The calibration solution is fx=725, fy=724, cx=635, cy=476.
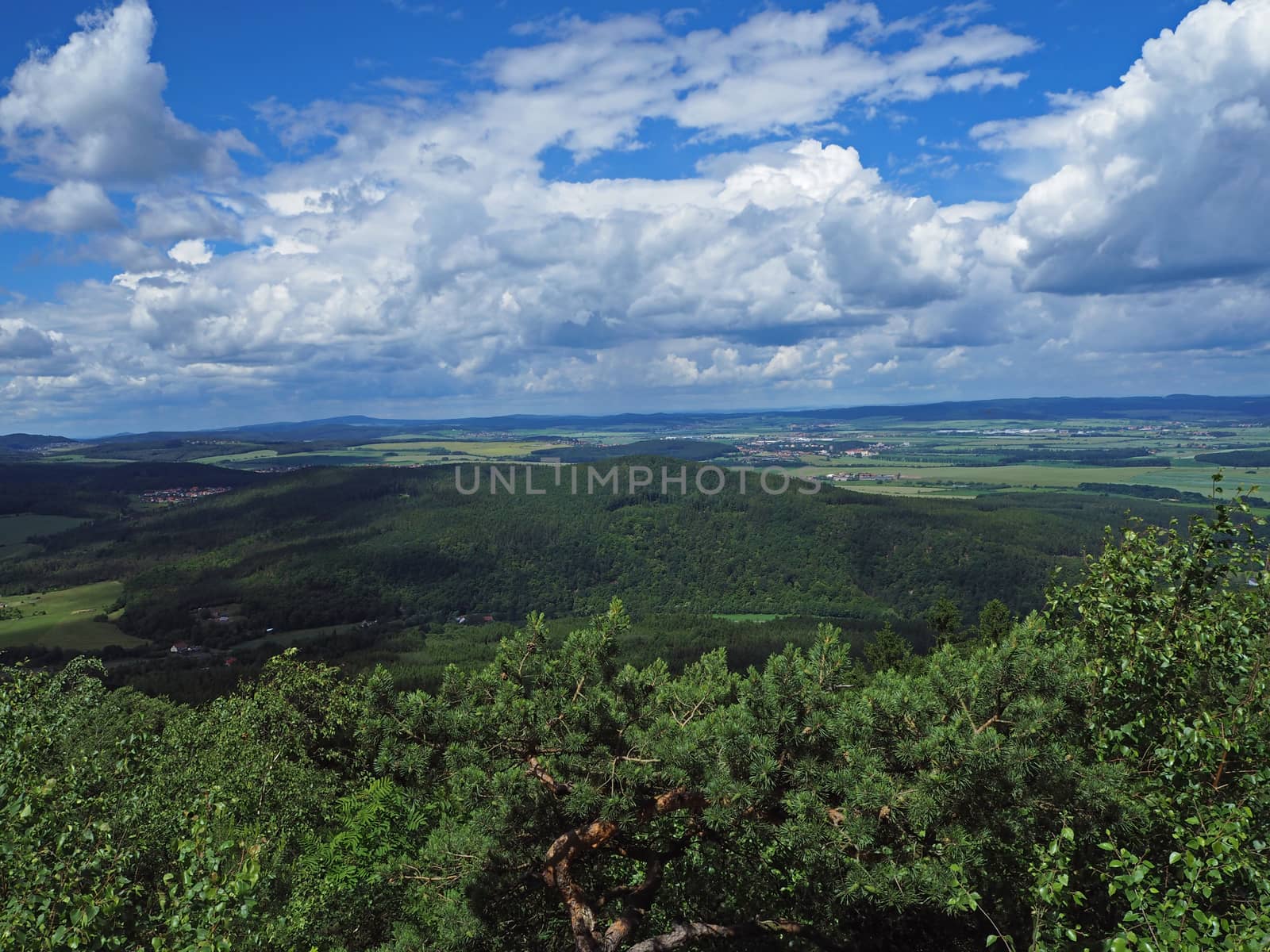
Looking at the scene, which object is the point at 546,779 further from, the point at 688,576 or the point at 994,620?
the point at 688,576

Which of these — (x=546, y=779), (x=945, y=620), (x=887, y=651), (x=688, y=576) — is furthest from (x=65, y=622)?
(x=546, y=779)

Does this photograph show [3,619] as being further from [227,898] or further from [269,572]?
[227,898]

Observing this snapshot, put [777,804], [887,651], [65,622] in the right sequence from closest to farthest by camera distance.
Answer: [777,804], [887,651], [65,622]

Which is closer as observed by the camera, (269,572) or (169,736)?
(169,736)

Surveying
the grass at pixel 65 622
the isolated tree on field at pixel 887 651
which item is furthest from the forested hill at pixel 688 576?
the isolated tree on field at pixel 887 651

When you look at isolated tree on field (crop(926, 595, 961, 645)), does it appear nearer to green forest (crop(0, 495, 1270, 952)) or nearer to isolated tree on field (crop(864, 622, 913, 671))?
isolated tree on field (crop(864, 622, 913, 671))

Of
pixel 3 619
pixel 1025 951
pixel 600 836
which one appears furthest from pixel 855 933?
pixel 3 619
